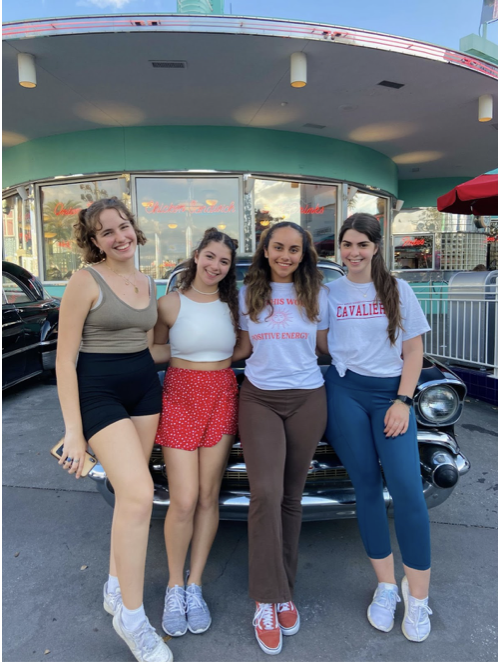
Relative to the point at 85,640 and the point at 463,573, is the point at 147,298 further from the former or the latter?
the point at 463,573

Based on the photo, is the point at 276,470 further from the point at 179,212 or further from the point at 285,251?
the point at 179,212

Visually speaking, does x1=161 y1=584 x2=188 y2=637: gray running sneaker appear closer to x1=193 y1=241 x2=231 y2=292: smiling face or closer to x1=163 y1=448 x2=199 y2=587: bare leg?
x1=163 y1=448 x2=199 y2=587: bare leg

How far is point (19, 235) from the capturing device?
35.4 feet

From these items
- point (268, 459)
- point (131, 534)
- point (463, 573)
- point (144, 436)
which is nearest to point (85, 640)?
point (131, 534)

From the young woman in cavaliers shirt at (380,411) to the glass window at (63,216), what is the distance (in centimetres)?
874

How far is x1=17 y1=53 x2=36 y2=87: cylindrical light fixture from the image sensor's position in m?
6.27

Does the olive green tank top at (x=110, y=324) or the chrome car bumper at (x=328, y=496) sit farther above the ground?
the olive green tank top at (x=110, y=324)

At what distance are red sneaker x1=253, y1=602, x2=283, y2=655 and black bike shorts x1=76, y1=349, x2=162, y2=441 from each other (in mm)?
1034

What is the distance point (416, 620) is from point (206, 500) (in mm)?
1102

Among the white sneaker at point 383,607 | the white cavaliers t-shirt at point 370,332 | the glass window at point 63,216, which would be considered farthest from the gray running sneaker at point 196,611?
the glass window at point 63,216

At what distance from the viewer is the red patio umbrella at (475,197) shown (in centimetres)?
594

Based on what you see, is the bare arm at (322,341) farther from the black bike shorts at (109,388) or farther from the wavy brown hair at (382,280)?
the black bike shorts at (109,388)

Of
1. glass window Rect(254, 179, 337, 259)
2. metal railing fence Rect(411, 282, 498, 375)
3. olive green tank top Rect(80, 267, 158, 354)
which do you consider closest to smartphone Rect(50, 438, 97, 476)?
olive green tank top Rect(80, 267, 158, 354)

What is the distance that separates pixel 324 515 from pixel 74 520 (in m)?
1.78
